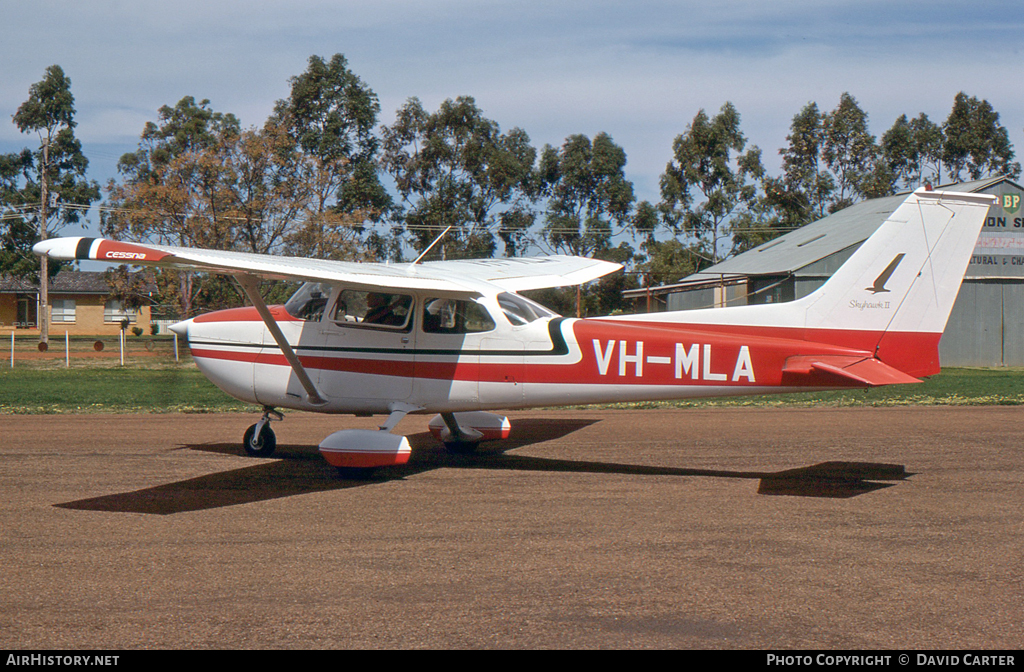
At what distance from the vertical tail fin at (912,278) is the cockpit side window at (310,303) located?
17.4 feet

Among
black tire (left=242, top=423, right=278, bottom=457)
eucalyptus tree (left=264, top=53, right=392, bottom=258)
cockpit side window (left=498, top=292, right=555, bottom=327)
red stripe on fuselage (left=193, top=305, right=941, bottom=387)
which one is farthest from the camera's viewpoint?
eucalyptus tree (left=264, top=53, right=392, bottom=258)

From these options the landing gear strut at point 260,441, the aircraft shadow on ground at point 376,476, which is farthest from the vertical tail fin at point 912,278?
the landing gear strut at point 260,441

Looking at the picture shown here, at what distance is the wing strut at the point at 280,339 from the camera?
8.78 metres

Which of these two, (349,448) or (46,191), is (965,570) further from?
(46,191)

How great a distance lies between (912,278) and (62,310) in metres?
67.0

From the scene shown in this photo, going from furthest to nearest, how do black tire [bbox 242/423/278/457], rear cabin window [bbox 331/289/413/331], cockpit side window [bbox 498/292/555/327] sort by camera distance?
black tire [bbox 242/423/278/457], rear cabin window [bbox 331/289/413/331], cockpit side window [bbox 498/292/555/327]

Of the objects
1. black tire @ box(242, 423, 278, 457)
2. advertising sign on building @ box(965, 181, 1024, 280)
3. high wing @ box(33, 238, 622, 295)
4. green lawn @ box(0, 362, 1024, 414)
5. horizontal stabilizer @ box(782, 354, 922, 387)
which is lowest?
black tire @ box(242, 423, 278, 457)

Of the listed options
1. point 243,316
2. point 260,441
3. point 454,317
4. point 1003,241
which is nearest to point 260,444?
point 260,441

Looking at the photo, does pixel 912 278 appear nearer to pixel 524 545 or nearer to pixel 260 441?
pixel 524 545

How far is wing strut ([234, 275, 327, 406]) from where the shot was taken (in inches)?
346

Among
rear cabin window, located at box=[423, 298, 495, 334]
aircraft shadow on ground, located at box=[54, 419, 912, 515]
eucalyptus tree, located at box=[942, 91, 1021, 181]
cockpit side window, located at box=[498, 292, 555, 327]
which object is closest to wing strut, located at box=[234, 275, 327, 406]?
aircraft shadow on ground, located at box=[54, 419, 912, 515]

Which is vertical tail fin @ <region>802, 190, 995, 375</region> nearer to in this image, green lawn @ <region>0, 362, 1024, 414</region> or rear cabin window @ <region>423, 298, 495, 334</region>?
rear cabin window @ <region>423, 298, 495, 334</region>

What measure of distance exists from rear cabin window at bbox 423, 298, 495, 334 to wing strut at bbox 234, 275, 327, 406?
1420 millimetres

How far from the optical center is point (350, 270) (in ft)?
30.4
